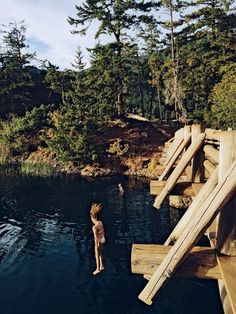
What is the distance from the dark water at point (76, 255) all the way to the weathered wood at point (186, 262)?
32.5 feet

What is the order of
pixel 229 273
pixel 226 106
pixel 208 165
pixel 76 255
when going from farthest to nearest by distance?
pixel 226 106, pixel 76 255, pixel 208 165, pixel 229 273

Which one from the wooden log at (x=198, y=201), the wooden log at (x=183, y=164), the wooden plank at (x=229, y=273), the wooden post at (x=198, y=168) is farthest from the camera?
the wooden post at (x=198, y=168)

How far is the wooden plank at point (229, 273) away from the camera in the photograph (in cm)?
349

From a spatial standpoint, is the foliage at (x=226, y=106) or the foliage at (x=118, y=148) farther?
the foliage at (x=118, y=148)

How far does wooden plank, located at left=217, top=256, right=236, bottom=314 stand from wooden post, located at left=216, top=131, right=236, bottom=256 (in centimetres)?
11

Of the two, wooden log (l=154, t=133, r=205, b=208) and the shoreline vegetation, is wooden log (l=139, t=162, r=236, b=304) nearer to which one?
wooden log (l=154, t=133, r=205, b=208)

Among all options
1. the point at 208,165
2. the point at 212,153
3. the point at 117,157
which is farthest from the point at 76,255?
the point at 117,157

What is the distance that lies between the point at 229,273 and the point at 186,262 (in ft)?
1.97

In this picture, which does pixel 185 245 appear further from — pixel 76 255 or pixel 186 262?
pixel 76 255

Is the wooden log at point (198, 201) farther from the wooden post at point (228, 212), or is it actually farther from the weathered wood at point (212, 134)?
the weathered wood at point (212, 134)

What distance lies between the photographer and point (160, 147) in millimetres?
46500

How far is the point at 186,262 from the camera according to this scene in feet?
14.4

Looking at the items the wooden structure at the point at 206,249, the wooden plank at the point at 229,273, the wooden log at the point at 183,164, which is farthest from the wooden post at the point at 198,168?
the wooden plank at the point at 229,273

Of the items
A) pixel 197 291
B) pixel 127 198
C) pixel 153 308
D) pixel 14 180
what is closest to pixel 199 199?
pixel 153 308
